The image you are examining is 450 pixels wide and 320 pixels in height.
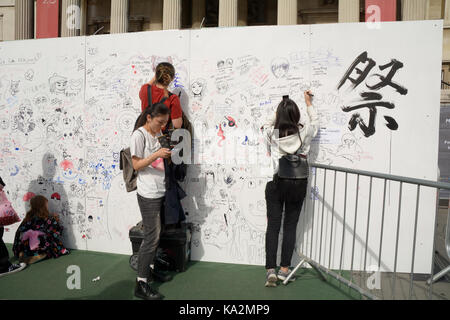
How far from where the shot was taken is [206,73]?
13.2 feet

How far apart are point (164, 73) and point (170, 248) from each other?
228 centimetres

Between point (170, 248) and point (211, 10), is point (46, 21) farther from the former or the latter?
point (211, 10)

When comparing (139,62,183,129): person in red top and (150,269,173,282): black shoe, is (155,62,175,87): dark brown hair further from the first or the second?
(150,269,173,282): black shoe

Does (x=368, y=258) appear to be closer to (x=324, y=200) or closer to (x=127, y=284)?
(x=324, y=200)

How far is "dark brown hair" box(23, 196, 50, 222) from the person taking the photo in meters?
4.23

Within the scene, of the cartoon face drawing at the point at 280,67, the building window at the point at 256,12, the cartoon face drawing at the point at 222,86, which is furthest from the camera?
the building window at the point at 256,12

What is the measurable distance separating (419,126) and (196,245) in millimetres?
3332

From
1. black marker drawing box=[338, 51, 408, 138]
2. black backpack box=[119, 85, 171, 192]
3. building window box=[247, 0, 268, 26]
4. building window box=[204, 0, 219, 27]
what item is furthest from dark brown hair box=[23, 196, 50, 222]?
building window box=[204, 0, 219, 27]

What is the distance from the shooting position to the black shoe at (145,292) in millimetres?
2980

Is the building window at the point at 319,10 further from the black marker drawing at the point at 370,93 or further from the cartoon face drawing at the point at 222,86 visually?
the cartoon face drawing at the point at 222,86

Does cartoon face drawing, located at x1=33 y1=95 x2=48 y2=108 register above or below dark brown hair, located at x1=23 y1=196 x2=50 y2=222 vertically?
above

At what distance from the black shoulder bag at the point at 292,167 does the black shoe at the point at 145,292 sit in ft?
6.02

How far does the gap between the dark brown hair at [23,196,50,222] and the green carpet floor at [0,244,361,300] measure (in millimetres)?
692

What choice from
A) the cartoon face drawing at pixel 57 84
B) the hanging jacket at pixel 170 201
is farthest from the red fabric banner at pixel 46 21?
the hanging jacket at pixel 170 201
